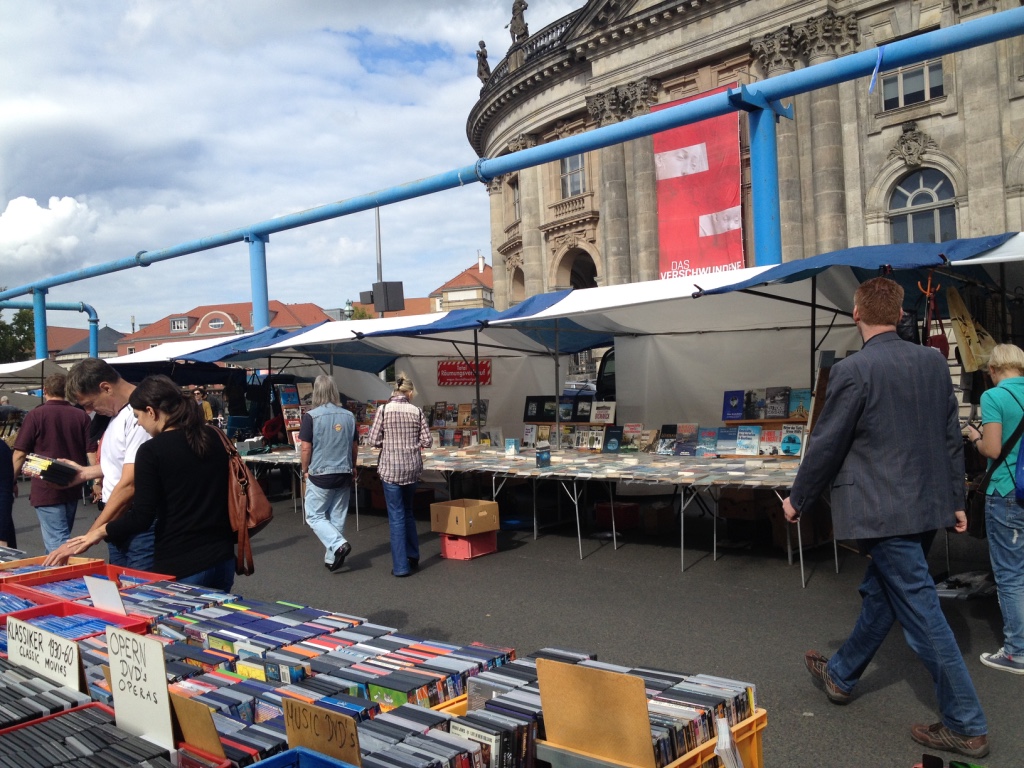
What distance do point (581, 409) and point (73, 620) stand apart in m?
8.03

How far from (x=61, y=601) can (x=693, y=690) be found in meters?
2.59

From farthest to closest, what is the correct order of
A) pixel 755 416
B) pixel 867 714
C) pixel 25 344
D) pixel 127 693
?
pixel 25 344
pixel 755 416
pixel 867 714
pixel 127 693

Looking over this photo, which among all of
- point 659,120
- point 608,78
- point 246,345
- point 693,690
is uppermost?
point 608,78

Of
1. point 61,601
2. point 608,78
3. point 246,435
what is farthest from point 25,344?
point 61,601

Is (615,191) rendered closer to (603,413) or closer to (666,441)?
(603,413)

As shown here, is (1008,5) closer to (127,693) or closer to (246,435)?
(246,435)

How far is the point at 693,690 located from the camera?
2.23 m

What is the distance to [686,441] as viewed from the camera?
913 centimetres

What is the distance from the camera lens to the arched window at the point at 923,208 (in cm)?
2109

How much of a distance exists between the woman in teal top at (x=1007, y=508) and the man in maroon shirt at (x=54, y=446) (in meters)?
6.01

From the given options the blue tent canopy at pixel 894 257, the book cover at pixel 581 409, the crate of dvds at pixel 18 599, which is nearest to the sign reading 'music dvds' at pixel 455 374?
the book cover at pixel 581 409

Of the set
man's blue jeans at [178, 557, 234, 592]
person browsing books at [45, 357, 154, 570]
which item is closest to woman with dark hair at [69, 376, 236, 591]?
man's blue jeans at [178, 557, 234, 592]

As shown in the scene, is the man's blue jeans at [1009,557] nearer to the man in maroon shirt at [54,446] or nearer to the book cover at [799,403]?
the book cover at [799,403]

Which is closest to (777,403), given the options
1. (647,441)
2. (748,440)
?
(748,440)
